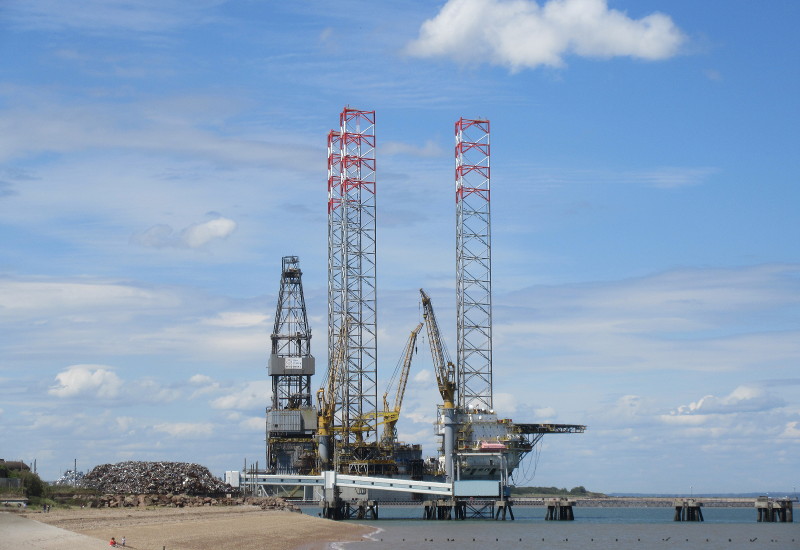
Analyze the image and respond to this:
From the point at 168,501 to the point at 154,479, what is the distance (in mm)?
15272

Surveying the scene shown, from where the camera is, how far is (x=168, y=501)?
102500 mm

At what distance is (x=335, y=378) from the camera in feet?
473

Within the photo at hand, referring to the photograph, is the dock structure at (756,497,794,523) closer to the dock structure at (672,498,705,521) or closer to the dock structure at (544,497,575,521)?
the dock structure at (672,498,705,521)

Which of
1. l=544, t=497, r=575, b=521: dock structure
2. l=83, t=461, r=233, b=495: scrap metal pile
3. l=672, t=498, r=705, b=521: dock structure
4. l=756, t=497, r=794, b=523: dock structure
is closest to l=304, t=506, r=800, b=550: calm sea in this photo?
l=756, t=497, r=794, b=523: dock structure

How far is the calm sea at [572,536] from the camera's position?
90606 millimetres

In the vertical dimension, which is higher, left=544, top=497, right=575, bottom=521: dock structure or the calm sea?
left=544, top=497, right=575, bottom=521: dock structure

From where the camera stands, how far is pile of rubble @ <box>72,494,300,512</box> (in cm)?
9375

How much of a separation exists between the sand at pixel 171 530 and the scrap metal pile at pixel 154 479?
13.8 m

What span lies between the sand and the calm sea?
475cm

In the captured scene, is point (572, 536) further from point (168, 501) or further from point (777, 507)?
point (777, 507)

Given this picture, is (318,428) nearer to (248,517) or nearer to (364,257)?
(364,257)

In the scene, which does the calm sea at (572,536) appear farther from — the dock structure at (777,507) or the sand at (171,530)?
the sand at (171,530)

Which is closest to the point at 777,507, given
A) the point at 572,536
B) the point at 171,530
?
the point at 572,536

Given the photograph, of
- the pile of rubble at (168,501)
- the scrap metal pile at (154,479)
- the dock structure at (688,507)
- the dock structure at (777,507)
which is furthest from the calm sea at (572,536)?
the scrap metal pile at (154,479)
